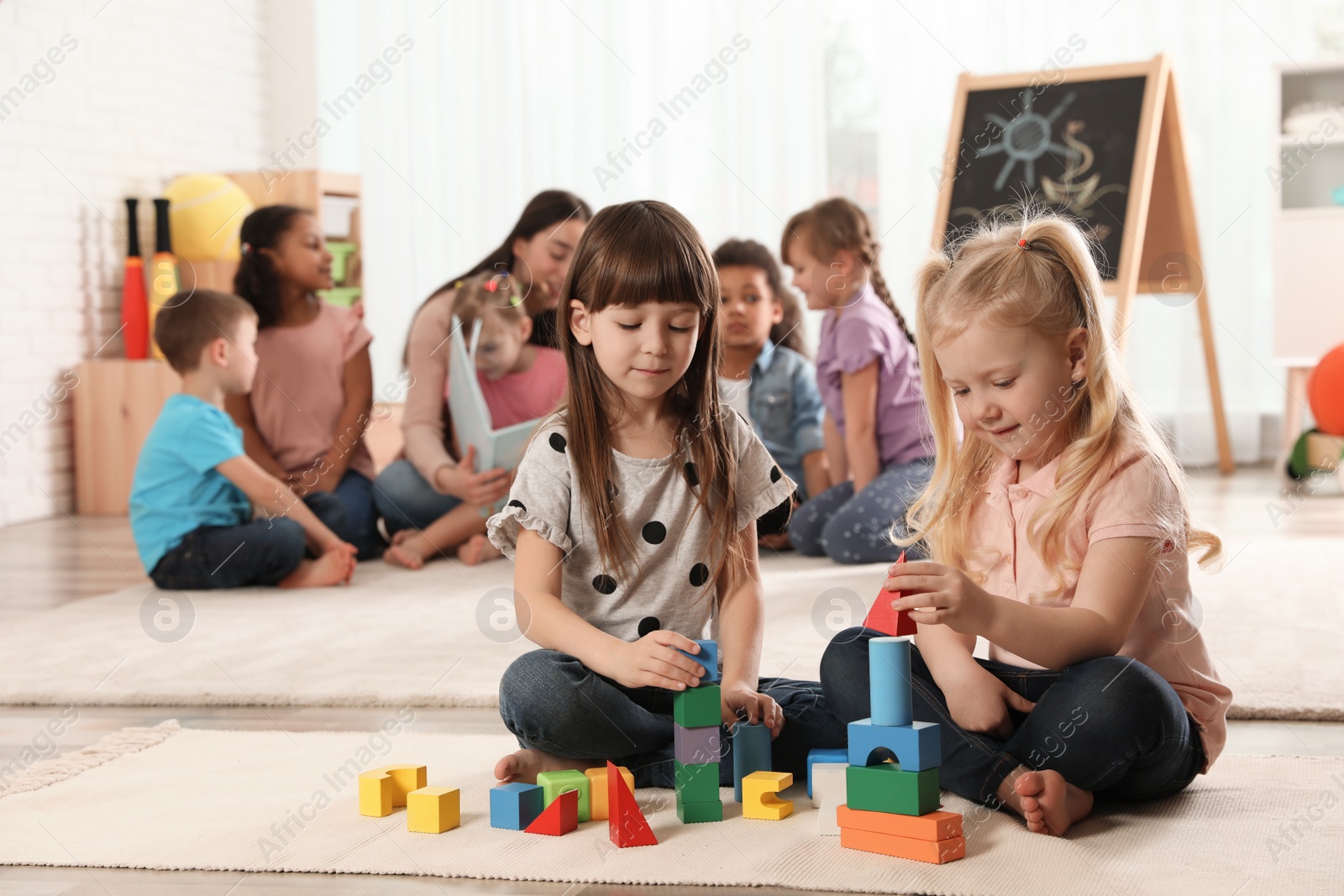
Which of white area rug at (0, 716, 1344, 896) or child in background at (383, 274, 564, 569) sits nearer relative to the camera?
white area rug at (0, 716, 1344, 896)

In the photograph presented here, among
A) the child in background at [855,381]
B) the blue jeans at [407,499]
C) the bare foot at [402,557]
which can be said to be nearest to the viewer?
the child in background at [855,381]

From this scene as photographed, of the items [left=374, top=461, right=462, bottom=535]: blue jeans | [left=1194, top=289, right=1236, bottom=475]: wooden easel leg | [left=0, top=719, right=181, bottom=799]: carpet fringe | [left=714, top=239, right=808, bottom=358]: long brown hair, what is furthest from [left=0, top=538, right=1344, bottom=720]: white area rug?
[left=1194, top=289, right=1236, bottom=475]: wooden easel leg

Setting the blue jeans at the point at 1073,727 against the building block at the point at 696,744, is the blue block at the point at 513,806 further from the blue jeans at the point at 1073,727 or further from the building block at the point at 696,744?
the blue jeans at the point at 1073,727

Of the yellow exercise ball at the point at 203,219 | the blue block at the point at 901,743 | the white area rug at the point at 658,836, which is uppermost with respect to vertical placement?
the yellow exercise ball at the point at 203,219

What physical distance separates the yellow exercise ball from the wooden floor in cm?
105

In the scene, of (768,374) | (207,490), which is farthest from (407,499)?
(768,374)

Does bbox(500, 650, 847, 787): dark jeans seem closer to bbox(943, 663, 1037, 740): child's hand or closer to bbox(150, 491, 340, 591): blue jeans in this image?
bbox(943, 663, 1037, 740): child's hand

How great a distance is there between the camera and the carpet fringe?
129 centimetres

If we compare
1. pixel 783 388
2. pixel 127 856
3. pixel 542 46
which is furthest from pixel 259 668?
pixel 542 46

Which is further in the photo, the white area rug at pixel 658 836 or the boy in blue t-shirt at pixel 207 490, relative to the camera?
the boy in blue t-shirt at pixel 207 490

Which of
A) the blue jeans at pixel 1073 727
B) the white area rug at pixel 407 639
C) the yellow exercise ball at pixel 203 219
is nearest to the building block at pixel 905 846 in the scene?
the blue jeans at pixel 1073 727

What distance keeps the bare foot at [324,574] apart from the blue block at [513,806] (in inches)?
57.4

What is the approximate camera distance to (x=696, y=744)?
1095mm

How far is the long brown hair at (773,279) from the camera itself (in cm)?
284
